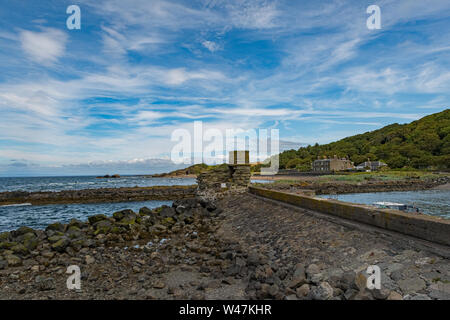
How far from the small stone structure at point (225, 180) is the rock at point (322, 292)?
40.7 ft

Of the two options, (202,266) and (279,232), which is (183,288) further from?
(279,232)

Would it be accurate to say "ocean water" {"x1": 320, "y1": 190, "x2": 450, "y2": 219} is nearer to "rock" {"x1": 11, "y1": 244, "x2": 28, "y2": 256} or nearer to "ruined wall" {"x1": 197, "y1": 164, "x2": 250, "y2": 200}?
"ruined wall" {"x1": 197, "y1": 164, "x2": 250, "y2": 200}

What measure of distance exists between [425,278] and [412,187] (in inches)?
1755

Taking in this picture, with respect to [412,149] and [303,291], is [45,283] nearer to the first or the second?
[303,291]

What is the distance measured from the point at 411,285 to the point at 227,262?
12.4 feet

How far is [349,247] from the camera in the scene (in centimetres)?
548

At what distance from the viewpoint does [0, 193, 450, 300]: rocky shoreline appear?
414 cm

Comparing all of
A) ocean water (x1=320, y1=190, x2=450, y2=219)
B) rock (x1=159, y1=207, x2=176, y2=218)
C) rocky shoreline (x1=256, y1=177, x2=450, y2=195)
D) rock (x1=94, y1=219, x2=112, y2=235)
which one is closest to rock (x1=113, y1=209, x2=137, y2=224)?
rock (x1=94, y1=219, x2=112, y2=235)

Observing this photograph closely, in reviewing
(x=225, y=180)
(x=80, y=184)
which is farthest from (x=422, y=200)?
(x=80, y=184)

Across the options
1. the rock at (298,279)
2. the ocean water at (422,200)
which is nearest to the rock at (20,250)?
the rock at (298,279)

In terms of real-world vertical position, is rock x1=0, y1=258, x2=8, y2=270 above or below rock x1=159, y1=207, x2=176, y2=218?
below

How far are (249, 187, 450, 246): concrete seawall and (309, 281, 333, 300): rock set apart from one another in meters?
2.27

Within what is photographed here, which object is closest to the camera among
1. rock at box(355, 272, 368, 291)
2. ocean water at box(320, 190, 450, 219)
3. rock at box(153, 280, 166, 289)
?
rock at box(355, 272, 368, 291)
